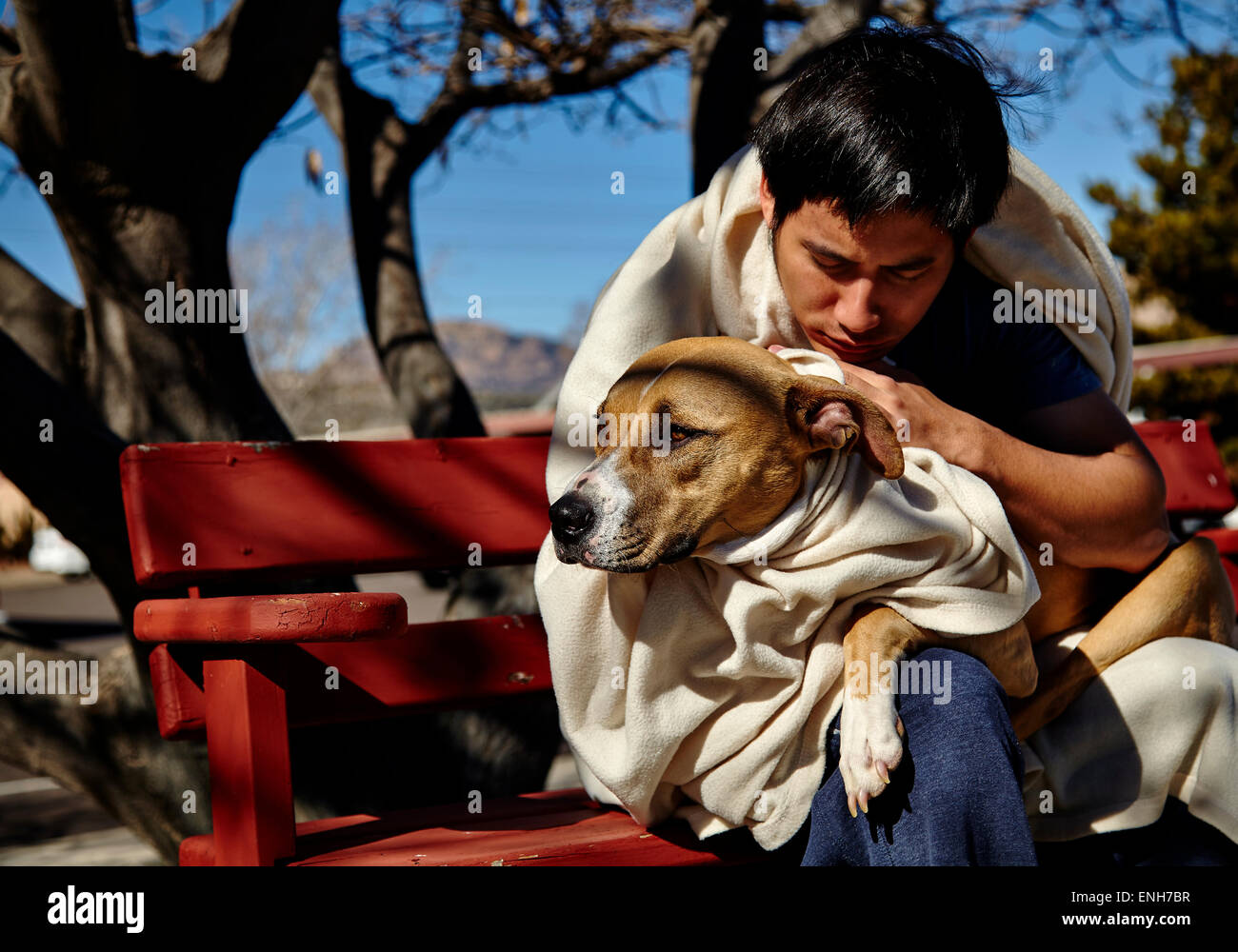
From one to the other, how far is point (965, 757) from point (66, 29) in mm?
2694

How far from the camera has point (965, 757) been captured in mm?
1742

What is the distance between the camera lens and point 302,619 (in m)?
1.87

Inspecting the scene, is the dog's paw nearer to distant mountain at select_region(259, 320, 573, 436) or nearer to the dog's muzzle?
the dog's muzzle

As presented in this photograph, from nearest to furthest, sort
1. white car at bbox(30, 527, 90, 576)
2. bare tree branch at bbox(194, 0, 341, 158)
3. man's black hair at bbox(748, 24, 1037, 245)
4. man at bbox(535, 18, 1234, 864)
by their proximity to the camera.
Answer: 1. man at bbox(535, 18, 1234, 864)
2. man's black hair at bbox(748, 24, 1037, 245)
3. bare tree branch at bbox(194, 0, 341, 158)
4. white car at bbox(30, 527, 90, 576)

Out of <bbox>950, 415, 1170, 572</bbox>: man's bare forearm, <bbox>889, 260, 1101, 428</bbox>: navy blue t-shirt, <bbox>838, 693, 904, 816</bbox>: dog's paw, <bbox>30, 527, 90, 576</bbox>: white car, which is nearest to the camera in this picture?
<bbox>838, 693, 904, 816</bbox>: dog's paw

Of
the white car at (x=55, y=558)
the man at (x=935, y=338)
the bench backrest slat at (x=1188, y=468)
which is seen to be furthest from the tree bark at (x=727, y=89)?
the white car at (x=55, y=558)

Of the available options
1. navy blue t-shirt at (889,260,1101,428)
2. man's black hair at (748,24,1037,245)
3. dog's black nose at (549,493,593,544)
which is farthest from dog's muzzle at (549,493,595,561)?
navy blue t-shirt at (889,260,1101,428)

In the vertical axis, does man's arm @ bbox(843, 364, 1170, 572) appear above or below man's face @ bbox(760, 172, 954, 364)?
below

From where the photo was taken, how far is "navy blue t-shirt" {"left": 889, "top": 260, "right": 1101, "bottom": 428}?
230 centimetres

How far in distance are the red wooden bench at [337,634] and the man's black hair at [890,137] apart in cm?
97

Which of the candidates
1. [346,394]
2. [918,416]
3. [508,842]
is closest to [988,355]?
[918,416]

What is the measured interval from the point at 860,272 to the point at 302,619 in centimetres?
116

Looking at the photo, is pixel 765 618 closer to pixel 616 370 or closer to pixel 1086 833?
pixel 616 370
